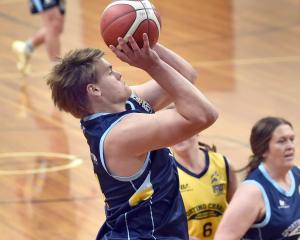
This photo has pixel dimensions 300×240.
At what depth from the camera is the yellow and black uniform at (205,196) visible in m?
5.43

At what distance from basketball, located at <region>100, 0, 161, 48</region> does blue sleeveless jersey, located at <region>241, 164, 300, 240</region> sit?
1.62 m

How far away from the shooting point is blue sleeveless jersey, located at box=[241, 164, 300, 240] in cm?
522

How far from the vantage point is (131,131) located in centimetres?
380

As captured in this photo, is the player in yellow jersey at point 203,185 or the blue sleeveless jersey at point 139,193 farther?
the player in yellow jersey at point 203,185

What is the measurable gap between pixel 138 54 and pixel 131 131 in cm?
31

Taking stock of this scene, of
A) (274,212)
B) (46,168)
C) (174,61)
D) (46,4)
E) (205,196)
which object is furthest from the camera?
(46,4)

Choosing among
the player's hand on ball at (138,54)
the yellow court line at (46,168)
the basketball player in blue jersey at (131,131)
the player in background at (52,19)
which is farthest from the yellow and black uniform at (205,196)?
the player in background at (52,19)

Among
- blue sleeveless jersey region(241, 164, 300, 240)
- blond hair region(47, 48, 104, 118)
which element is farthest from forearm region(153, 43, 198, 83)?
blue sleeveless jersey region(241, 164, 300, 240)

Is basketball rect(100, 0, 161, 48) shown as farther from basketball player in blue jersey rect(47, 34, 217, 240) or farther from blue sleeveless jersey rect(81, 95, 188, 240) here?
blue sleeveless jersey rect(81, 95, 188, 240)

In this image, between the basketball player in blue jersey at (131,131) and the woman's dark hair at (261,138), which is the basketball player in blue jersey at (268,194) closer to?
the woman's dark hair at (261,138)

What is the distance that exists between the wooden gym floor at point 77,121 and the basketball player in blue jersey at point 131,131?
2879 mm

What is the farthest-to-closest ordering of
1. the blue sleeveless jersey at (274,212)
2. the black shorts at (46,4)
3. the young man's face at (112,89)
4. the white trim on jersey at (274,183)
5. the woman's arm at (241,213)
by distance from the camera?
the black shorts at (46,4) < the white trim on jersey at (274,183) < the blue sleeveless jersey at (274,212) < the woman's arm at (241,213) < the young man's face at (112,89)

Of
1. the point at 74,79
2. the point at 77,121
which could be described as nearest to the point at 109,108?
the point at 74,79

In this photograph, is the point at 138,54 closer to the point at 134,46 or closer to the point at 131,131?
the point at 134,46
